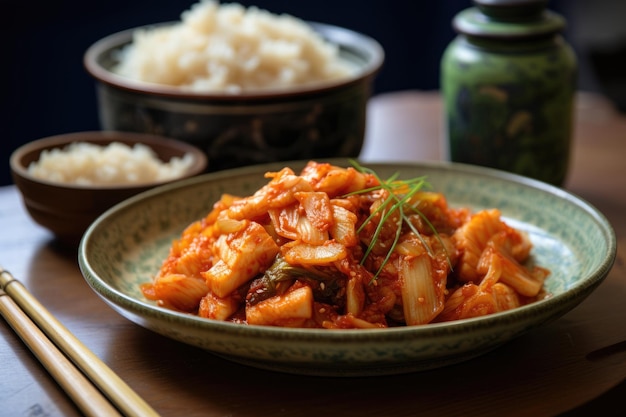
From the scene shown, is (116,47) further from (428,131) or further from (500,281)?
(500,281)

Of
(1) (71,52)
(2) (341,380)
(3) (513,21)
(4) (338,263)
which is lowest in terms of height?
(1) (71,52)

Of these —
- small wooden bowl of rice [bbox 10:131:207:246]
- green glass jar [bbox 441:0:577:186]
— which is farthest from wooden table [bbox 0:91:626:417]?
green glass jar [bbox 441:0:577:186]

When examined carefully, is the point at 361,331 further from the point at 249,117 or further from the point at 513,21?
the point at 513,21

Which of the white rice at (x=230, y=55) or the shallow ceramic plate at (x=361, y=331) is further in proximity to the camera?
the white rice at (x=230, y=55)

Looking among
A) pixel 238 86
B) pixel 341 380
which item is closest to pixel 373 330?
pixel 341 380

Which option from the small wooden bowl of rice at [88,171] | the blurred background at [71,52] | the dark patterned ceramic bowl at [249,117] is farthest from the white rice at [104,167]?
the blurred background at [71,52]

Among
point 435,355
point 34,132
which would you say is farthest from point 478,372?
point 34,132

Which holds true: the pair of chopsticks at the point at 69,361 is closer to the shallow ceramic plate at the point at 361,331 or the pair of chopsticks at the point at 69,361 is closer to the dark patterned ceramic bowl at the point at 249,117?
the shallow ceramic plate at the point at 361,331
